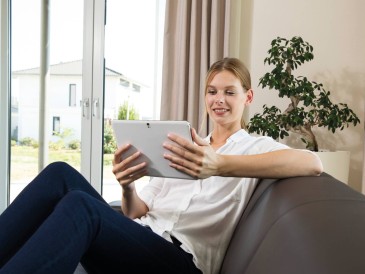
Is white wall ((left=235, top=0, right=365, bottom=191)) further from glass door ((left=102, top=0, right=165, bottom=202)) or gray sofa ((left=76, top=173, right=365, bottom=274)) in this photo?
gray sofa ((left=76, top=173, right=365, bottom=274))

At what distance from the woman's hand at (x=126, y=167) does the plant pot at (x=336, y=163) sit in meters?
1.26

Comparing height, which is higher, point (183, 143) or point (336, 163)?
point (183, 143)

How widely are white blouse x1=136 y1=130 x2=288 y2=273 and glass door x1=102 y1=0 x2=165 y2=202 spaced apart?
1.77 metres

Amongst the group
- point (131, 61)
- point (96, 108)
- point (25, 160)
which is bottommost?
point (25, 160)

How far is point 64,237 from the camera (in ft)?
2.88

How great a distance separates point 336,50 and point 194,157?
1854 mm

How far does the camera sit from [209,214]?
1.22 metres

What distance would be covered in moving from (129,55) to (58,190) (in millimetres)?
1981

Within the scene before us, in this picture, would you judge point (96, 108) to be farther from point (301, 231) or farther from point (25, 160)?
point (301, 231)

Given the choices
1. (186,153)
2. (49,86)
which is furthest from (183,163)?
(49,86)

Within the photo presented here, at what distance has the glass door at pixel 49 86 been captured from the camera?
3.02 meters

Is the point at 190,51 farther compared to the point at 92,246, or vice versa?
the point at 190,51

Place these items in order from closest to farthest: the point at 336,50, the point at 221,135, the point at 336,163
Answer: the point at 221,135
the point at 336,163
the point at 336,50

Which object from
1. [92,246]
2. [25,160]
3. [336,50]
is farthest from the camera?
[25,160]
